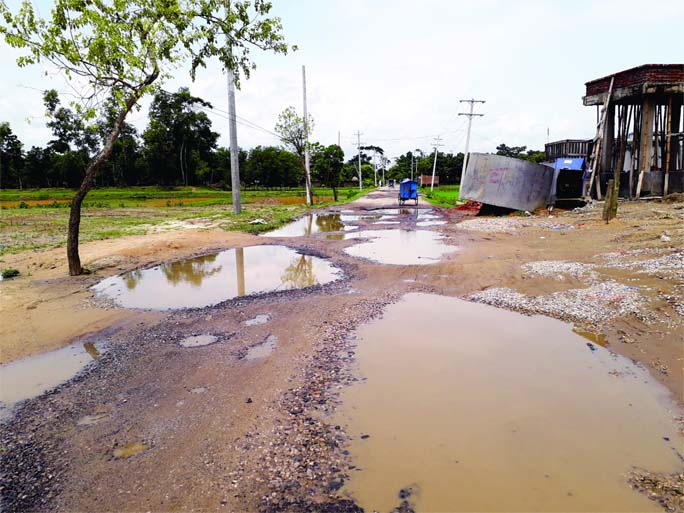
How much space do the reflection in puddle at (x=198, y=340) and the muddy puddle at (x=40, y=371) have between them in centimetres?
101

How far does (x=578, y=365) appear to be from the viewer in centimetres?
484

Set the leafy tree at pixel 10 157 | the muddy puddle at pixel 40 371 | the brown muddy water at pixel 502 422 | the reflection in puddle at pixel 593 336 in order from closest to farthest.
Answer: the brown muddy water at pixel 502 422 < the muddy puddle at pixel 40 371 < the reflection in puddle at pixel 593 336 < the leafy tree at pixel 10 157

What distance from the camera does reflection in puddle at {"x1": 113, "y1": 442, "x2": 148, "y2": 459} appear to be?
334 centimetres

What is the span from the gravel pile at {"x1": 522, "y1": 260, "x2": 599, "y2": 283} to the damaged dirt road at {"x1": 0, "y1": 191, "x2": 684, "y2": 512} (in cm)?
5

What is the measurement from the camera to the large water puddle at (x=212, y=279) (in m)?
7.93

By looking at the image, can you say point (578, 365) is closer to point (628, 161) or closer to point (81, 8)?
point (81, 8)

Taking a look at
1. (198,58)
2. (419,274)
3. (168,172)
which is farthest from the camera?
(168,172)

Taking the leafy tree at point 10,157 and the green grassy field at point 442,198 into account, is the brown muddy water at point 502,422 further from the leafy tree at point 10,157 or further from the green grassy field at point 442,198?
the leafy tree at point 10,157

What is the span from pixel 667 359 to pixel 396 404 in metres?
3.09

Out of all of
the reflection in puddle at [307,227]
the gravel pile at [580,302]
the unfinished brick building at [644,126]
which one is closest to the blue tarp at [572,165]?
the unfinished brick building at [644,126]

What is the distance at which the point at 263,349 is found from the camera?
532 cm

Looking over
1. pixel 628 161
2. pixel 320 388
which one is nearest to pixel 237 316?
pixel 320 388

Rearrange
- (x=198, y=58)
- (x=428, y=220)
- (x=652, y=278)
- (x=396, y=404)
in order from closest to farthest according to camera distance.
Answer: (x=396, y=404) → (x=652, y=278) → (x=198, y=58) → (x=428, y=220)

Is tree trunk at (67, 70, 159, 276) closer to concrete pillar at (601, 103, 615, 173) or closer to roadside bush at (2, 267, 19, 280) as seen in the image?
roadside bush at (2, 267, 19, 280)
